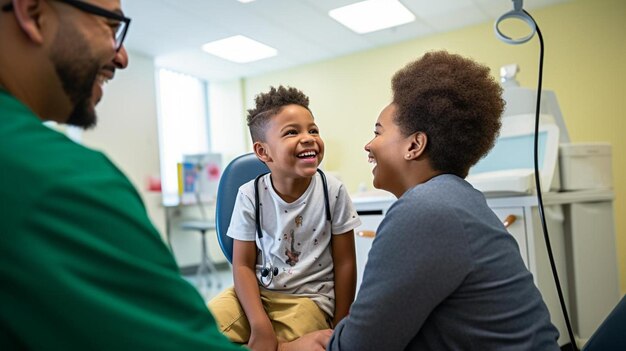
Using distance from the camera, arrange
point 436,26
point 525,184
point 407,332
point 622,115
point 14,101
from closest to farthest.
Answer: point 14,101 → point 407,332 → point 525,184 → point 622,115 → point 436,26

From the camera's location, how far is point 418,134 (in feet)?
3.06

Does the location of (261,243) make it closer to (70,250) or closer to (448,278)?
(448,278)

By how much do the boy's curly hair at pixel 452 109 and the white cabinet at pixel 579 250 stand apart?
1114 millimetres

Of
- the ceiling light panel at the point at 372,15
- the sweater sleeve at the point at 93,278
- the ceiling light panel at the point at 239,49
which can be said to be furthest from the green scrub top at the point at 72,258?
the ceiling light panel at the point at 239,49

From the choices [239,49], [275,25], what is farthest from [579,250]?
[239,49]

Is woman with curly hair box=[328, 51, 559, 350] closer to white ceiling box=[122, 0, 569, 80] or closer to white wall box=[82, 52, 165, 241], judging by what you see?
white ceiling box=[122, 0, 569, 80]

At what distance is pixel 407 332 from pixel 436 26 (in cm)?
410

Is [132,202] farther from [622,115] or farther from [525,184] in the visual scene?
[622,115]

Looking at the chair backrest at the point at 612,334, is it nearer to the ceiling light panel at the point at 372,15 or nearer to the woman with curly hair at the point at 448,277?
the woman with curly hair at the point at 448,277

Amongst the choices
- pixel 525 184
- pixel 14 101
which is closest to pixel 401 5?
pixel 525 184

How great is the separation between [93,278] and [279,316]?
827 mm

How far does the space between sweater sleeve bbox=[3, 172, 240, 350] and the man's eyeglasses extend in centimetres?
23

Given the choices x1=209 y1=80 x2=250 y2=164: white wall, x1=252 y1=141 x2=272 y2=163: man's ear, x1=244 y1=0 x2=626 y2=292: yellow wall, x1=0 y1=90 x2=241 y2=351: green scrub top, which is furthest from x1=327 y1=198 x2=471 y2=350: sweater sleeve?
x1=209 y1=80 x2=250 y2=164: white wall

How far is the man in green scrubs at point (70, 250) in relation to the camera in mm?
380
